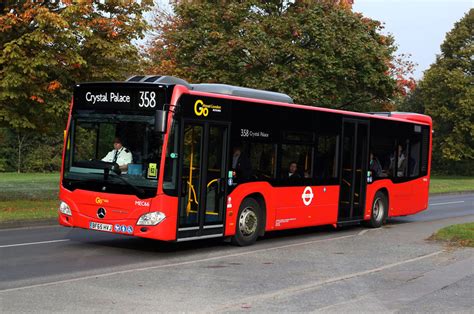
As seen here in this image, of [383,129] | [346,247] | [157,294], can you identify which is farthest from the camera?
[383,129]

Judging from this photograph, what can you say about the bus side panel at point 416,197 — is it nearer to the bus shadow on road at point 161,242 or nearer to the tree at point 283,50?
the bus shadow on road at point 161,242

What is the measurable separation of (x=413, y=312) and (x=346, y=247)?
586cm

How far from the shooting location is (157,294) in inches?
309

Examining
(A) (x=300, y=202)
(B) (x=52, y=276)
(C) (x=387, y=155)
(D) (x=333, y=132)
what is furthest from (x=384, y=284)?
(C) (x=387, y=155)

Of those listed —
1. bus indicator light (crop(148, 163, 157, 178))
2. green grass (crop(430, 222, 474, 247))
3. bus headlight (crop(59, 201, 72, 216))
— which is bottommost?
green grass (crop(430, 222, 474, 247))

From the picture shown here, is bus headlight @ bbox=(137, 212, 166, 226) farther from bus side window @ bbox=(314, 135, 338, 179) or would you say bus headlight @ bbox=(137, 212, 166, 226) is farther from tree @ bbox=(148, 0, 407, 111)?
tree @ bbox=(148, 0, 407, 111)

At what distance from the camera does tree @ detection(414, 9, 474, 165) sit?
184 feet

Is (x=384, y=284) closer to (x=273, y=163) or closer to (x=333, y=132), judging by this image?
(x=273, y=163)

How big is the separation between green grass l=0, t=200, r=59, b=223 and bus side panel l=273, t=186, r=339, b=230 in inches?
245

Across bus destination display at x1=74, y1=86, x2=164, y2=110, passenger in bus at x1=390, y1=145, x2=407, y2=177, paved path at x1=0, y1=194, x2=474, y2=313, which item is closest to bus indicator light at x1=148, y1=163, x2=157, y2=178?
bus destination display at x1=74, y1=86, x2=164, y2=110

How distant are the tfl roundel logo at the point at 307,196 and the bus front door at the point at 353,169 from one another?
135 centimetres

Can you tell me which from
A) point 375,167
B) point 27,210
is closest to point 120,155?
point 27,210

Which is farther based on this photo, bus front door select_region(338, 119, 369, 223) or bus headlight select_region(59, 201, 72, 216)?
bus front door select_region(338, 119, 369, 223)

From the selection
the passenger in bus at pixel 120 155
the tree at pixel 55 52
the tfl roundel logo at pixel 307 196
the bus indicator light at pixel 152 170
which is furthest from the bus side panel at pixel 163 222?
the tree at pixel 55 52
